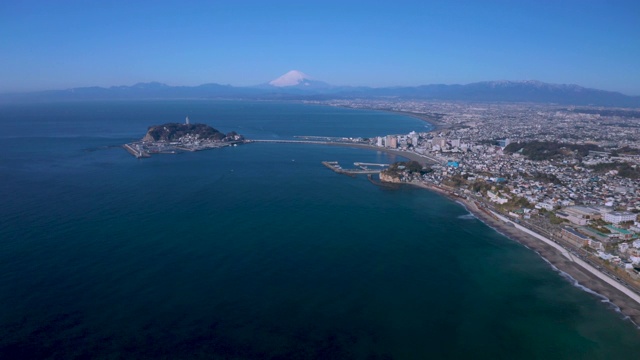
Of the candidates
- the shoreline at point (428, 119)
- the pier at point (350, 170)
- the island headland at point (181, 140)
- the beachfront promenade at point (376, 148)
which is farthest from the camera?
the shoreline at point (428, 119)

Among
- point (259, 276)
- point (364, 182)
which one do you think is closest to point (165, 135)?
point (364, 182)

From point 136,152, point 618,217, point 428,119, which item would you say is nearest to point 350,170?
point 618,217

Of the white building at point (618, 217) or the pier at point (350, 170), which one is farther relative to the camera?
the pier at point (350, 170)

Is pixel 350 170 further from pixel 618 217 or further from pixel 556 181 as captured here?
pixel 618 217

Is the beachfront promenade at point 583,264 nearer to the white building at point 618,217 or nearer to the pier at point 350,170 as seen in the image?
the white building at point 618,217

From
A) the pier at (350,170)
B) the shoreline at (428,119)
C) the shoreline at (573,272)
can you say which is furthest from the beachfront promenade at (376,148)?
the shoreline at (428,119)
